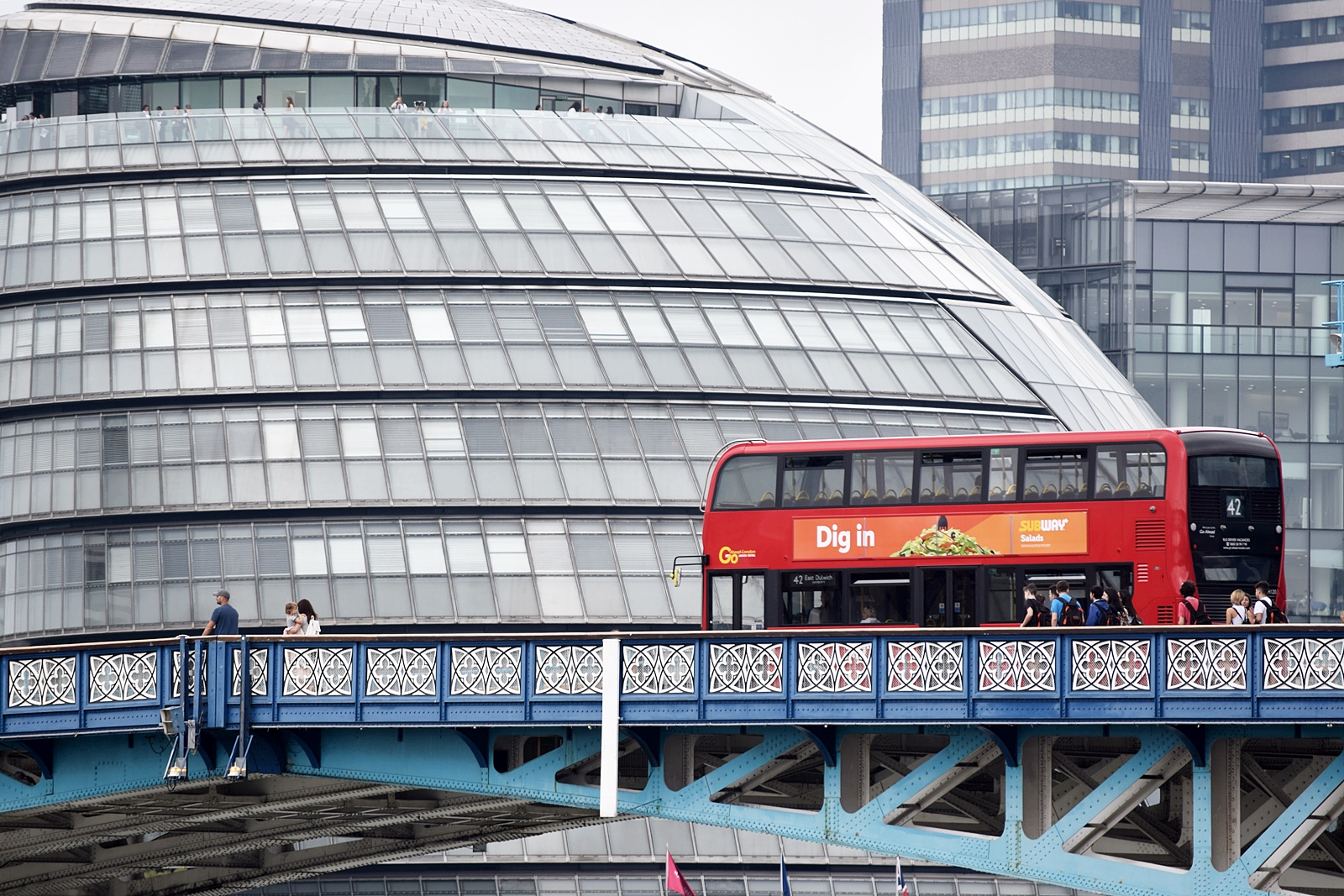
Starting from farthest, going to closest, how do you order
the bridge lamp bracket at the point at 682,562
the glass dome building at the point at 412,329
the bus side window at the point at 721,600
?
the glass dome building at the point at 412,329 → the bridge lamp bracket at the point at 682,562 → the bus side window at the point at 721,600

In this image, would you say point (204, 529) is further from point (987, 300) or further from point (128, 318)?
point (987, 300)

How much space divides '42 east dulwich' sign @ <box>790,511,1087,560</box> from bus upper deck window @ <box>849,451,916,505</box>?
39 cm

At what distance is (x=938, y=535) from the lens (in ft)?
144

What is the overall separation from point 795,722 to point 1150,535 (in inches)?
393

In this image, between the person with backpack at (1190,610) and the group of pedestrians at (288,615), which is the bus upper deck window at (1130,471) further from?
the group of pedestrians at (288,615)

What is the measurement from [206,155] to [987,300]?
24.8 metres

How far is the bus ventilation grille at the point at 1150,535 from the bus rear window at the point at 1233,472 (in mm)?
1199

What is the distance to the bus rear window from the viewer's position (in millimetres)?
42688

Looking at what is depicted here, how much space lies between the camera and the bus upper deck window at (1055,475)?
43.3 meters

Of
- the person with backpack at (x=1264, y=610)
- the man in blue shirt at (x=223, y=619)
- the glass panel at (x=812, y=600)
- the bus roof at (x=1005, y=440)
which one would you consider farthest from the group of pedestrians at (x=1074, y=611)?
the man in blue shirt at (x=223, y=619)

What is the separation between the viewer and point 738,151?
71188 millimetres

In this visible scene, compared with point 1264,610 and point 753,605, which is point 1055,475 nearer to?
point 753,605

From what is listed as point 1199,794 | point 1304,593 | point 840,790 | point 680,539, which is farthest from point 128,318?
point 1304,593

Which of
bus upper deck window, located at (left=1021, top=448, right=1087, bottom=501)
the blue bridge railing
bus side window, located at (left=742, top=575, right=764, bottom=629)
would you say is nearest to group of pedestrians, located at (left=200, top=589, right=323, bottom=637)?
the blue bridge railing
